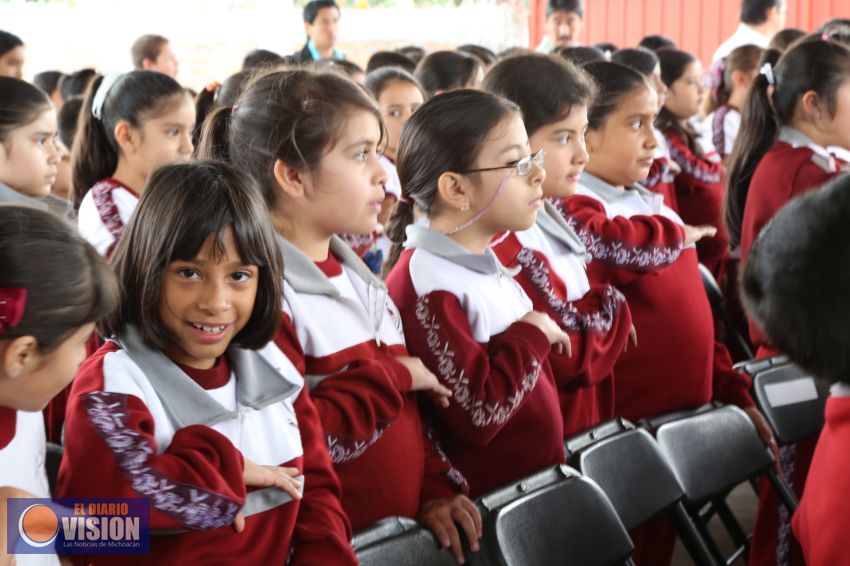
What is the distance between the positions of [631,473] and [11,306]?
Result: 1.23 meters

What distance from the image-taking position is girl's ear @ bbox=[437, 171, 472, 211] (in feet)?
6.99

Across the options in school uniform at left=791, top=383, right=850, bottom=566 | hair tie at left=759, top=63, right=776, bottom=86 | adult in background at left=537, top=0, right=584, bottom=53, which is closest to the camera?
school uniform at left=791, top=383, right=850, bottom=566

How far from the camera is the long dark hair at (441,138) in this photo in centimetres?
212

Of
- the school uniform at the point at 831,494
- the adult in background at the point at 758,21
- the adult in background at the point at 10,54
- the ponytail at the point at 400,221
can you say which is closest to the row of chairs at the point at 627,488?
the school uniform at the point at 831,494

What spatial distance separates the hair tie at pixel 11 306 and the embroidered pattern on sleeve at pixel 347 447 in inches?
23.6

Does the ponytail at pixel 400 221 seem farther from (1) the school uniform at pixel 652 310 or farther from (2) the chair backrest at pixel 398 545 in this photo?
(2) the chair backrest at pixel 398 545

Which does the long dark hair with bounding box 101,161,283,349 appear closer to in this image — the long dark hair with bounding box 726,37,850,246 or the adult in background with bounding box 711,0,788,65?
the long dark hair with bounding box 726,37,850,246

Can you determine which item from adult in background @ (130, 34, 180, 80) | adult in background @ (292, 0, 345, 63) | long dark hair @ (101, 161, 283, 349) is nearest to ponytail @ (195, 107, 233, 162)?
long dark hair @ (101, 161, 283, 349)

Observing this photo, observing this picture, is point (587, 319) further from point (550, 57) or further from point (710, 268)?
point (710, 268)

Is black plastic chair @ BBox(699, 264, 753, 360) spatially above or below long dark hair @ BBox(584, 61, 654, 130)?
below

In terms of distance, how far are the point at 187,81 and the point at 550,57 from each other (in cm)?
761

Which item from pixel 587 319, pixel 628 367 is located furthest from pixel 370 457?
pixel 628 367

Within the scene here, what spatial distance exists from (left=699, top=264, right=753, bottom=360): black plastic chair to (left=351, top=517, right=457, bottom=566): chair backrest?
6.24 ft

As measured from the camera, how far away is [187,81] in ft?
31.6
